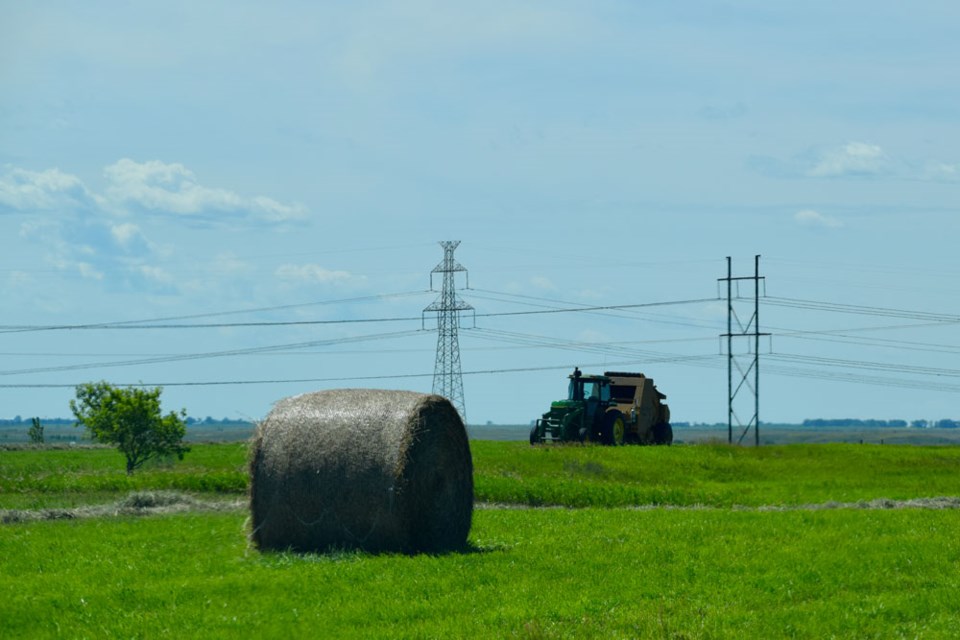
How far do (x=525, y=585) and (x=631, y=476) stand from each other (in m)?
27.7

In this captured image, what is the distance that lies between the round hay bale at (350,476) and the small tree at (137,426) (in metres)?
35.5

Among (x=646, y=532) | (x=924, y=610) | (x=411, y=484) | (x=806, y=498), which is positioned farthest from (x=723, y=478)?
(x=924, y=610)

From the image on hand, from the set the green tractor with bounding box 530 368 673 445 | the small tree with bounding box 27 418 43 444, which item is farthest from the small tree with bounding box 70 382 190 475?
the small tree with bounding box 27 418 43 444

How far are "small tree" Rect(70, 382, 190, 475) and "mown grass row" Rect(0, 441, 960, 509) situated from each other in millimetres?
1021

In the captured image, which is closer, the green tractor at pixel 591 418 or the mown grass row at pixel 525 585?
the mown grass row at pixel 525 585

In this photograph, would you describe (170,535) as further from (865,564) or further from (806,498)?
(806,498)

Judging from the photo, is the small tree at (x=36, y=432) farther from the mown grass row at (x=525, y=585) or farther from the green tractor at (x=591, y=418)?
the mown grass row at (x=525, y=585)

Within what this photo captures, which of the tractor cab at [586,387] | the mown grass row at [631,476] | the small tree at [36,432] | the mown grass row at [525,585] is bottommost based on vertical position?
the mown grass row at [525,585]

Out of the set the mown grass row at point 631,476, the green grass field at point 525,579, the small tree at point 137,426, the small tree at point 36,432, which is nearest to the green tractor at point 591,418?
the mown grass row at point 631,476

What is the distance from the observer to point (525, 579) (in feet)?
58.0

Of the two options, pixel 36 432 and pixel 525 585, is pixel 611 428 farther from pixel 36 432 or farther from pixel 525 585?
pixel 36 432

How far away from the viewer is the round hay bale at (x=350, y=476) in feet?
68.5

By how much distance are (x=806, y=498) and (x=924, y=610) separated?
20600 millimetres

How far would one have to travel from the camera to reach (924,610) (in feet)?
51.8
